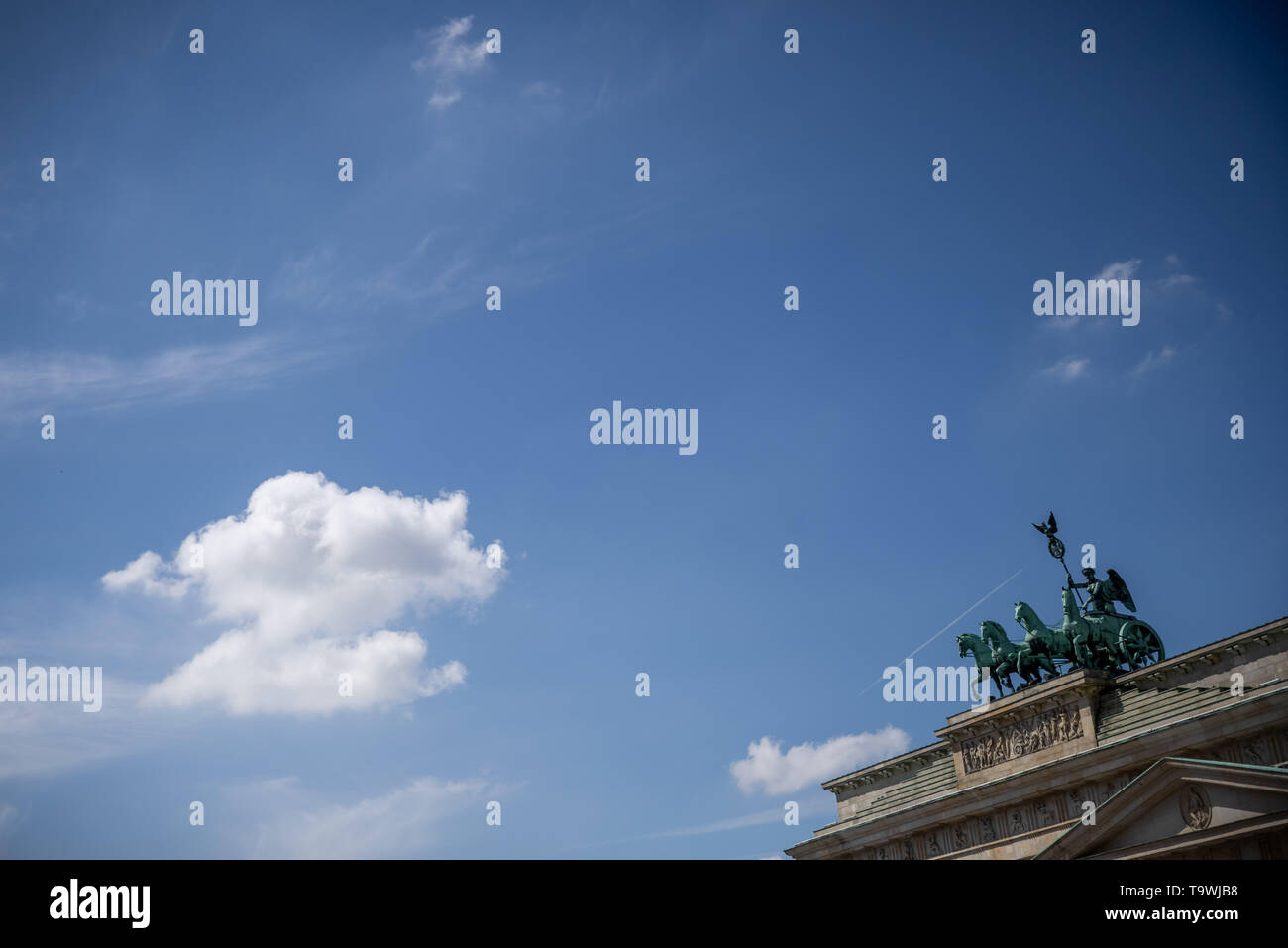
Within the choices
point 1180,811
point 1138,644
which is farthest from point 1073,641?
point 1180,811

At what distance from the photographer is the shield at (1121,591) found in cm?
4362

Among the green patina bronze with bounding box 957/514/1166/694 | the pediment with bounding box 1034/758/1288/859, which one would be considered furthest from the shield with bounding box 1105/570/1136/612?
the pediment with bounding box 1034/758/1288/859

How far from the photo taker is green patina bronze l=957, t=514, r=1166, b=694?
41.6m

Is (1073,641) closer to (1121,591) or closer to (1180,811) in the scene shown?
(1121,591)

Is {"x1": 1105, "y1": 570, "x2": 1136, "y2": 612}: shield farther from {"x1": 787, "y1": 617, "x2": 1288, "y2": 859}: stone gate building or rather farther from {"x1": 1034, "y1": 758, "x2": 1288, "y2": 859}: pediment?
{"x1": 1034, "y1": 758, "x2": 1288, "y2": 859}: pediment

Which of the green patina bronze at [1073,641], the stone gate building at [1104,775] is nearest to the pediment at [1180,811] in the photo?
the stone gate building at [1104,775]

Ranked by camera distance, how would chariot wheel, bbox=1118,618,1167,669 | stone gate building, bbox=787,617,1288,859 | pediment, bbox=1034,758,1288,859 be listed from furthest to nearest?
1. chariot wheel, bbox=1118,618,1167,669
2. stone gate building, bbox=787,617,1288,859
3. pediment, bbox=1034,758,1288,859

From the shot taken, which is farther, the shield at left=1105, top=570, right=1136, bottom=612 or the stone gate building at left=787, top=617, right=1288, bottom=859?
the shield at left=1105, top=570, right=1136, bottom=612

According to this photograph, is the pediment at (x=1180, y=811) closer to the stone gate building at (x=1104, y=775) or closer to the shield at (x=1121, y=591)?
the stone gate building at (x=1104, y=775)
